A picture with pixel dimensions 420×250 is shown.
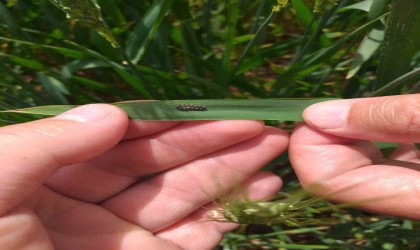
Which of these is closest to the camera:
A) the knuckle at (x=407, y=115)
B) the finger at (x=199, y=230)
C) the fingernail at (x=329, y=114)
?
the knuckle at (x=407, y=115)

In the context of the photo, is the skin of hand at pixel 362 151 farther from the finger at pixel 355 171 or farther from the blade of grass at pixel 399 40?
the blade of grass at pixel 399 40

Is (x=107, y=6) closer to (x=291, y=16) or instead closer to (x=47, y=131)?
(x=47, y=131)

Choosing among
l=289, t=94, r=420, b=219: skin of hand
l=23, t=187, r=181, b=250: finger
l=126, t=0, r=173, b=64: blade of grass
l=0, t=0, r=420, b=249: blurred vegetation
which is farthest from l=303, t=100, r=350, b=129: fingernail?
l=23, t=187, r=181, b=250: finger

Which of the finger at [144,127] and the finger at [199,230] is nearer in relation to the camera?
the finger at [144,127]

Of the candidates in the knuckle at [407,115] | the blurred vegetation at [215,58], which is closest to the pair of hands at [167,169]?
the knuckle at [407,115]

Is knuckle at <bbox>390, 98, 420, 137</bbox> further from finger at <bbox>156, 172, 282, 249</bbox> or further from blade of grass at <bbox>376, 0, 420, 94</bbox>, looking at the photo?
finger at <bbox>156, 172, 282, 249</bbox>

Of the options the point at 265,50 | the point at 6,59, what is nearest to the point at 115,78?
the point at 6,59
